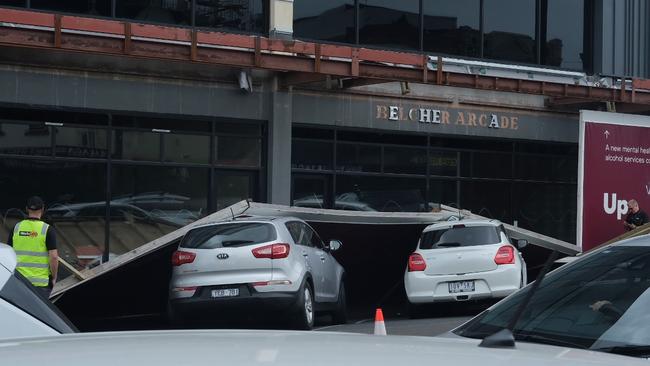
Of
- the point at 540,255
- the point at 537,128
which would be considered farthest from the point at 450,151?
the point at 540,255

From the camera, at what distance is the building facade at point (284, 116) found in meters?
17.4

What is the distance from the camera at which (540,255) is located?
1905 centimetres

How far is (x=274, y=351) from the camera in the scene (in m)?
2.29

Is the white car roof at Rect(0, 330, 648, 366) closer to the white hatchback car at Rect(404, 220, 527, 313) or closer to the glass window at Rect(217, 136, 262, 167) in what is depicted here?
the white hatchback car at Rect(404, 220, 527, 313)

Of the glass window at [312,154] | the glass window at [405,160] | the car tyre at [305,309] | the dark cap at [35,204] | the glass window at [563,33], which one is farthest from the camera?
the glass window at [563,33]

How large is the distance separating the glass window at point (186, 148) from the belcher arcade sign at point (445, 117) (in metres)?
3.84

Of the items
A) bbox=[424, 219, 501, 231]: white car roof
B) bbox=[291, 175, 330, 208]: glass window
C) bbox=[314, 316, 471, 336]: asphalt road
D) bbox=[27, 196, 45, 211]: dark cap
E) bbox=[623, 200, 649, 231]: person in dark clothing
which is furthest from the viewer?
bbox=[623, 200, 649, 231]: person in dark clothing

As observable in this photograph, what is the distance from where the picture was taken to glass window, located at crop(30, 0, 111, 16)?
17484 millimetres

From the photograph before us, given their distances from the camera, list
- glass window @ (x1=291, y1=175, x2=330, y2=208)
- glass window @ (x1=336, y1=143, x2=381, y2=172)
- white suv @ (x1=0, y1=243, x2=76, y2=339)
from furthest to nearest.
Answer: glass window @ (x1=336, y1=143, x2=381, y2=172), glass window @ (x1=291, y1=175, x2=330, y2=208), white suv @ (x1=0, y1=243, x2=76, y2=339)

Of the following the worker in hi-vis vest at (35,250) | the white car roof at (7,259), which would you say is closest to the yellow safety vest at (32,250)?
the worker in hi-vis vest at (35,250)

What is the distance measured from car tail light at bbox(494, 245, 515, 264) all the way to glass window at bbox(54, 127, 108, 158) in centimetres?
740

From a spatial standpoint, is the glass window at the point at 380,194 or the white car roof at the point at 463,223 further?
the glass window at the point at 380,194

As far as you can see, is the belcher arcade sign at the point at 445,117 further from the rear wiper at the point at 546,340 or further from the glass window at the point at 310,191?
the rear wiper at the point at 546,340

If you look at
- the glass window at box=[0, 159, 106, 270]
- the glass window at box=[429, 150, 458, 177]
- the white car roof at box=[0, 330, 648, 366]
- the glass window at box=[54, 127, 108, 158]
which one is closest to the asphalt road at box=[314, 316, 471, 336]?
the glass window at box=[0, 159, 106, 270]
